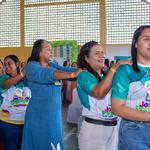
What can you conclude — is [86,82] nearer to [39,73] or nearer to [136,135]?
[39,73]

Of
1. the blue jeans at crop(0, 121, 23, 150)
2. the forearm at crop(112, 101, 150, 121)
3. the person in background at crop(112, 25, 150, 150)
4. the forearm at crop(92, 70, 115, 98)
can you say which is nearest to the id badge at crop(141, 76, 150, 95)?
the person in background at crop(112, 25, 150, 150)

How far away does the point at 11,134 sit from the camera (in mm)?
3211

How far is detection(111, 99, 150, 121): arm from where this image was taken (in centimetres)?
166

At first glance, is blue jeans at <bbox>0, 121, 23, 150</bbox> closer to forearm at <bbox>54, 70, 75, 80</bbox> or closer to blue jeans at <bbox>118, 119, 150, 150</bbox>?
forearm at <bbox>54, 70, 75, 80</bbox>

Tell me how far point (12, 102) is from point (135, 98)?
1.71m

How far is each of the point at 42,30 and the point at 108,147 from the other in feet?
39.8

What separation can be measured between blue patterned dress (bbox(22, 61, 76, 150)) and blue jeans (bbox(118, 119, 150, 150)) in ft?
3.36

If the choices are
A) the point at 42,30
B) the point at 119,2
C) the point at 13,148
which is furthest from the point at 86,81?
the point at 42,30

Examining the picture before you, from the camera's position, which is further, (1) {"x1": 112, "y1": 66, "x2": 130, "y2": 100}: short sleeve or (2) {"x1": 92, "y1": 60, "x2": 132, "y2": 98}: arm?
(2) {"x1": 92, "y1": 60, "x2": 132, "y2": 98}: arm

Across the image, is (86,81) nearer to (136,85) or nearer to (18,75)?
(136,85)

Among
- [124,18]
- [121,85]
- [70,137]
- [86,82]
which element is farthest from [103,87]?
[124,18]

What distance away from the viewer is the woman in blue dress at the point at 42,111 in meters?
2.69

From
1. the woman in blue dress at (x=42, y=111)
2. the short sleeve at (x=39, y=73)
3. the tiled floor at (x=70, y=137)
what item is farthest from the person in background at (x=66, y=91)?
the short sleeve at (x=39, y=73)

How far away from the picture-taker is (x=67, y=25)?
45.5 feet
